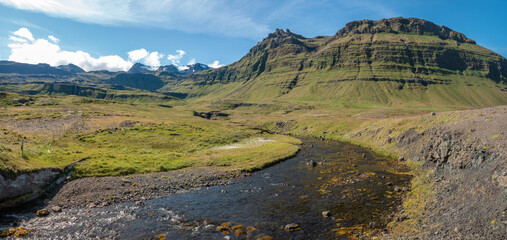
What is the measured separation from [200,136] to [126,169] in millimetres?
37834

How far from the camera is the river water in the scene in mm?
23595

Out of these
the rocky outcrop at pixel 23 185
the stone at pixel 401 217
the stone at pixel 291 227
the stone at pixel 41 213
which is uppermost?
the stone at pixel 401 217

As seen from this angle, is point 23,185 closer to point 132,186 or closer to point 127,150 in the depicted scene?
point 132,186

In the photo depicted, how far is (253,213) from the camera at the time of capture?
28203 millimetres

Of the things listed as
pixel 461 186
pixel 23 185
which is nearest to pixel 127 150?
pixel 23 185

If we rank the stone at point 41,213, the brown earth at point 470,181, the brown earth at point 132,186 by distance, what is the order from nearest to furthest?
the brown earth at point 470,181 < the stone at point 41,213 < the brown earth at point 132,186

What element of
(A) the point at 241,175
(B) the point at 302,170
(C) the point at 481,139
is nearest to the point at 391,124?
(B) the point at 302,170

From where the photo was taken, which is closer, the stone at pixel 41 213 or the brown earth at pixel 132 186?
the stone at pixel 41 213

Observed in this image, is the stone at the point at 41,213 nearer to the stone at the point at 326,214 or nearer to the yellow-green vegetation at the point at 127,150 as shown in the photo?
the yellow-green vegetation at the point at 127,150

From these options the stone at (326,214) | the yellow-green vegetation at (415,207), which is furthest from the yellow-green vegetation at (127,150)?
the yellow-green vegetation at (415,207)

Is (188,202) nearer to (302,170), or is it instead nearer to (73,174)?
(73,174)

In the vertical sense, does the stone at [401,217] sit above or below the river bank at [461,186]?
below

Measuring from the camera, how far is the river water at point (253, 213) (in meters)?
23.6

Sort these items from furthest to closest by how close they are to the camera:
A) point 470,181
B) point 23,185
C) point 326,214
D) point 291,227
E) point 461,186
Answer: point 23,185 < point 326,214 < point 461,186 < point 470,181 < point 291,227
